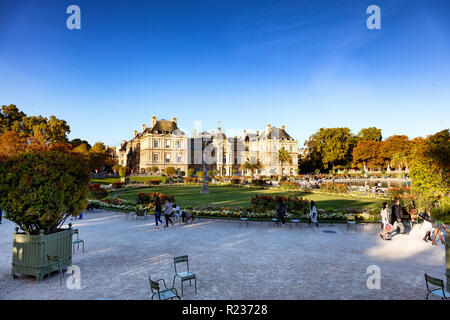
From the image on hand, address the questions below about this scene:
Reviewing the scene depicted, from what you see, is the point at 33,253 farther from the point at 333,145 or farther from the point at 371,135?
the point at 371,135

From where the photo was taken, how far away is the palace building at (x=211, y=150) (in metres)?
68.7

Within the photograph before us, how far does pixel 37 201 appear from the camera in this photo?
22.0 feet

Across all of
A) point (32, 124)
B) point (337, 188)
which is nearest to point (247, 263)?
point (337, 188)

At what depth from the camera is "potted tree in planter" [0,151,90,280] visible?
21.6 feet

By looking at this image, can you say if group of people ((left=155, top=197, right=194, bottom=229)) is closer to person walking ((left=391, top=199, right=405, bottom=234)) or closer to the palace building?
person walking ((left=391, top=199, right=405, bottom=234))

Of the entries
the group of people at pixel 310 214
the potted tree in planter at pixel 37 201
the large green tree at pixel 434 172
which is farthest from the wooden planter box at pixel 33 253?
the large green tree at pixel 434 172

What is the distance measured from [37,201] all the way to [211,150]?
237 ft

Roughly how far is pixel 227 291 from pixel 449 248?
4.92 metres

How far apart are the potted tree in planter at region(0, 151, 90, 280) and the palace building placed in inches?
2370

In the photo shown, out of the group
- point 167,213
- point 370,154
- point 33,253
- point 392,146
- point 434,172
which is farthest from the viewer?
point 370,154

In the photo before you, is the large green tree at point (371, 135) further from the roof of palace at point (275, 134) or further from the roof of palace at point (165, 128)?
the roof of palace at point (165, 128)
